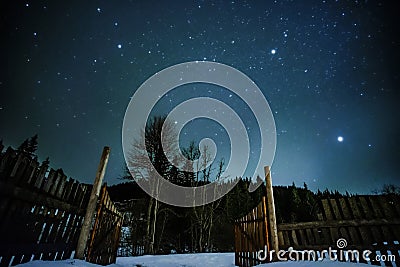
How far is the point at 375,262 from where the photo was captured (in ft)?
15.2

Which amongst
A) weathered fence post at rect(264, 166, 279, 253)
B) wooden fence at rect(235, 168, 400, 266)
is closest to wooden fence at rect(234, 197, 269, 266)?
wooden fence at rect(235, 168, 400, 266)

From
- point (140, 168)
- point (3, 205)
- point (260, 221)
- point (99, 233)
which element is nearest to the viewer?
point (3, 205)

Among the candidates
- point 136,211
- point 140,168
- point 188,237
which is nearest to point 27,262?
point 140,168

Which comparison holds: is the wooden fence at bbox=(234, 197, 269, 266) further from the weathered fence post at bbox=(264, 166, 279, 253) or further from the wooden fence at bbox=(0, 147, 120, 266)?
the wooden fence at bbox=(0, 147, 120, 266)

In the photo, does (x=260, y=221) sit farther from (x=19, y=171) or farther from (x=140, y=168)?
(x=140, y=168)

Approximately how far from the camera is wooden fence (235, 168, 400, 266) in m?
4.70

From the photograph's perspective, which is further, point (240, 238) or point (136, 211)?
point (136, 211)

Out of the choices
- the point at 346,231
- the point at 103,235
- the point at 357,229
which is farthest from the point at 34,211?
the point at 357,229

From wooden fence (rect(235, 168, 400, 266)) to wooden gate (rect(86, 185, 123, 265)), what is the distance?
13.5 feet

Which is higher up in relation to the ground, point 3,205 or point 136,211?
point 136,211

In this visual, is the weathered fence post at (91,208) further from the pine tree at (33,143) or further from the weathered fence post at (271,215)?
the pine tree at (33,143)

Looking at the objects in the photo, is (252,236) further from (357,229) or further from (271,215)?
(357,229)

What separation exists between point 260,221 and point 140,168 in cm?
1114

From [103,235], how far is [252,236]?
4.21 metres
